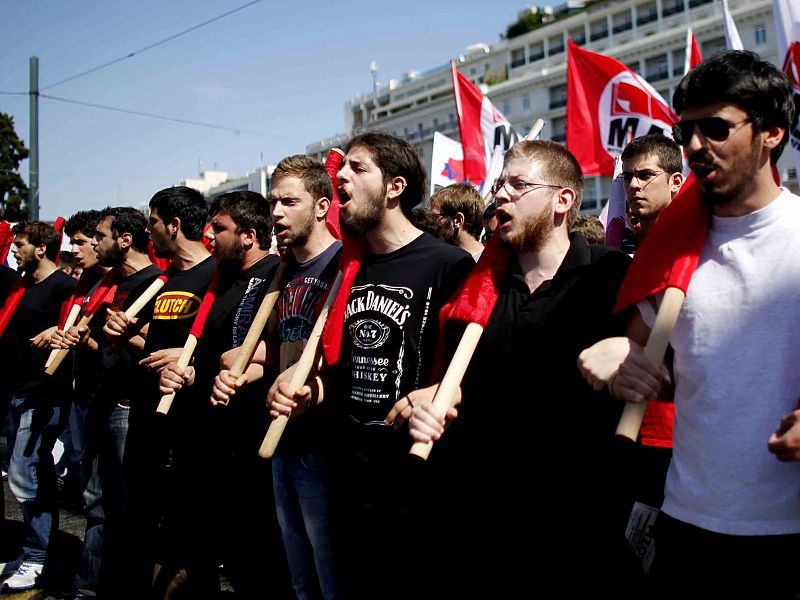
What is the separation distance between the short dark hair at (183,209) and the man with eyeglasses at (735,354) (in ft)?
10.4

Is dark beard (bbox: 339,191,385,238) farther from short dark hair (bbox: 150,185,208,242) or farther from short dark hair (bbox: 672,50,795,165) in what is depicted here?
short dark hair (bbox: 150,185,208,242)

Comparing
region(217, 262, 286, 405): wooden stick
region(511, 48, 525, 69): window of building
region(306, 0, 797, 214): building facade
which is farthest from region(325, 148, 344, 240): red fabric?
region(511, 48, 525, 69): window of building

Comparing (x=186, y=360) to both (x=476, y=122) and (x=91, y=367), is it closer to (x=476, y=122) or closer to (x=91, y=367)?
Result: (x=91, y=367)

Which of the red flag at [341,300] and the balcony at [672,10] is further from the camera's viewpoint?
the balcony at [672,10]

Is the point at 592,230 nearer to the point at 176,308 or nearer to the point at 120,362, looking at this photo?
the point at 176,308

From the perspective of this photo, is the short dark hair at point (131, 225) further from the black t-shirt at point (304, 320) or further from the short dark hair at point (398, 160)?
the short dark hair at point (398, 160)

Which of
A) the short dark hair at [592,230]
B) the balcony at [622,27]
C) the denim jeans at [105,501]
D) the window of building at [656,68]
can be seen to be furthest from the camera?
the balcony at [622,27]

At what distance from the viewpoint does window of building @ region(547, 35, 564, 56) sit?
7388 centimetres

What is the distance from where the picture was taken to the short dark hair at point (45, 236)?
6.04m

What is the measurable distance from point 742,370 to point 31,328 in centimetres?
531

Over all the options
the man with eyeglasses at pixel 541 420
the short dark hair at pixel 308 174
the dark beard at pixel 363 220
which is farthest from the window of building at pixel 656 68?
the man with eyeglasses at pixel 541 420

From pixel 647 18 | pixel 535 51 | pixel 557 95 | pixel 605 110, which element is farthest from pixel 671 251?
pixel 535 51

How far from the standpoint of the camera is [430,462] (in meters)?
3.12

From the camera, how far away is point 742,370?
6.41 ft
